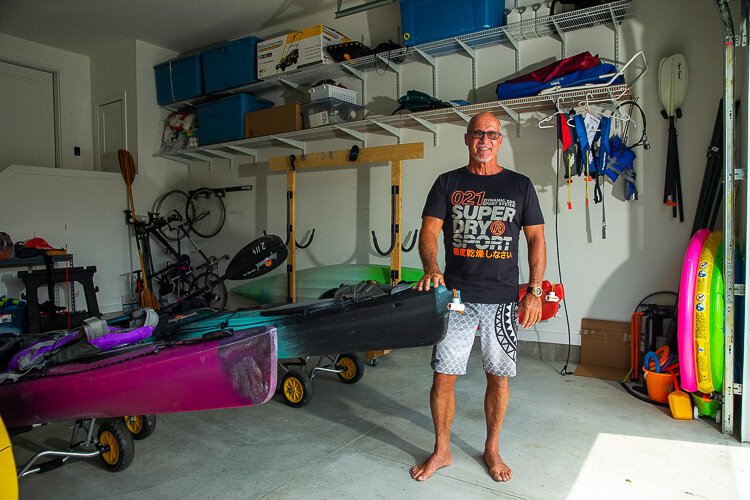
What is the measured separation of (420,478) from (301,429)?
0.85 meters

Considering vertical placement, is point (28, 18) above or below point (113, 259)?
above

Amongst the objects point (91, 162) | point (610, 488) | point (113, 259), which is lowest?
point (610, 488)

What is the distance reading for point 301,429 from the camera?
2.83m

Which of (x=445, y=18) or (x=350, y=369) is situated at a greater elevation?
(x=445, y=18)

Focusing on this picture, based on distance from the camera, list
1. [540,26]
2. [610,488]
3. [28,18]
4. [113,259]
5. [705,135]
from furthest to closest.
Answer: [113,259], [28,18], [540,26], [705,135], [610,488]

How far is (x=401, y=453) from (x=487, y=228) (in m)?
1.19

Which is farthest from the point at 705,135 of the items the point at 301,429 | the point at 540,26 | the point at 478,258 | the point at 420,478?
the point at 301,429

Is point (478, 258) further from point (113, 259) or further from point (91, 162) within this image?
point (91, 162)

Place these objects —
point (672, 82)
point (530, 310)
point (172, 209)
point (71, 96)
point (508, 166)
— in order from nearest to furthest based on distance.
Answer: point (530, 310) → point (672, 82) → point (508, 166) → point (172, 209) → point (71, 96)

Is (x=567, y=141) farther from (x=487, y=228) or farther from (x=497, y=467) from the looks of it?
(x=497, y=467)

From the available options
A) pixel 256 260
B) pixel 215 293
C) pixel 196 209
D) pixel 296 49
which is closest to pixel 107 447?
pixel 256 260

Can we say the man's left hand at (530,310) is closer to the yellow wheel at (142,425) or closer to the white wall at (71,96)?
the yellow wheel at (142,425)

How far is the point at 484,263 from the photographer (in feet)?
7.17

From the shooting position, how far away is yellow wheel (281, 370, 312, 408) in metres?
3.13
